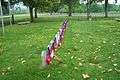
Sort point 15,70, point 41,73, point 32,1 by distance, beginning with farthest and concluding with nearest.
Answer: point 32,1 → point 15,70 → point 41,73

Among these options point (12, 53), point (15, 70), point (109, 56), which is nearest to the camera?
point (15, 70)

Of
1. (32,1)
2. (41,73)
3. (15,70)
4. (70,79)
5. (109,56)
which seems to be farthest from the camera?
(32,1)

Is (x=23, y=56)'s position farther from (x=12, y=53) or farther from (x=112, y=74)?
(x=112, y=74)

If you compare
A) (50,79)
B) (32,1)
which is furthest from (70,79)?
(32,1)

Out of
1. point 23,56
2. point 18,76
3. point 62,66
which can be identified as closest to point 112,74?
point 62,66

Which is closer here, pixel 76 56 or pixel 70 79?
pixel 70 79

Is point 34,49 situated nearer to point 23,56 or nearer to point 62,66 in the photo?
point 23,56

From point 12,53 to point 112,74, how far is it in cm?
527

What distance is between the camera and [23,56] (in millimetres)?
11797

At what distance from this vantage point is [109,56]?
11227 mm

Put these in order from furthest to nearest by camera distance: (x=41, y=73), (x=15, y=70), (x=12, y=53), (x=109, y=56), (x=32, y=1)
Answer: (x=32, y=1) < (x=12, y=53) < (x=109, y=56) < (x=15, y=70) < (x=41, y=73)

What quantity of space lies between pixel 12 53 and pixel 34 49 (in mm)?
1104

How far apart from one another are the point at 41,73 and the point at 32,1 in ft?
105

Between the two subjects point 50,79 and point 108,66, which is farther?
point 108,66
